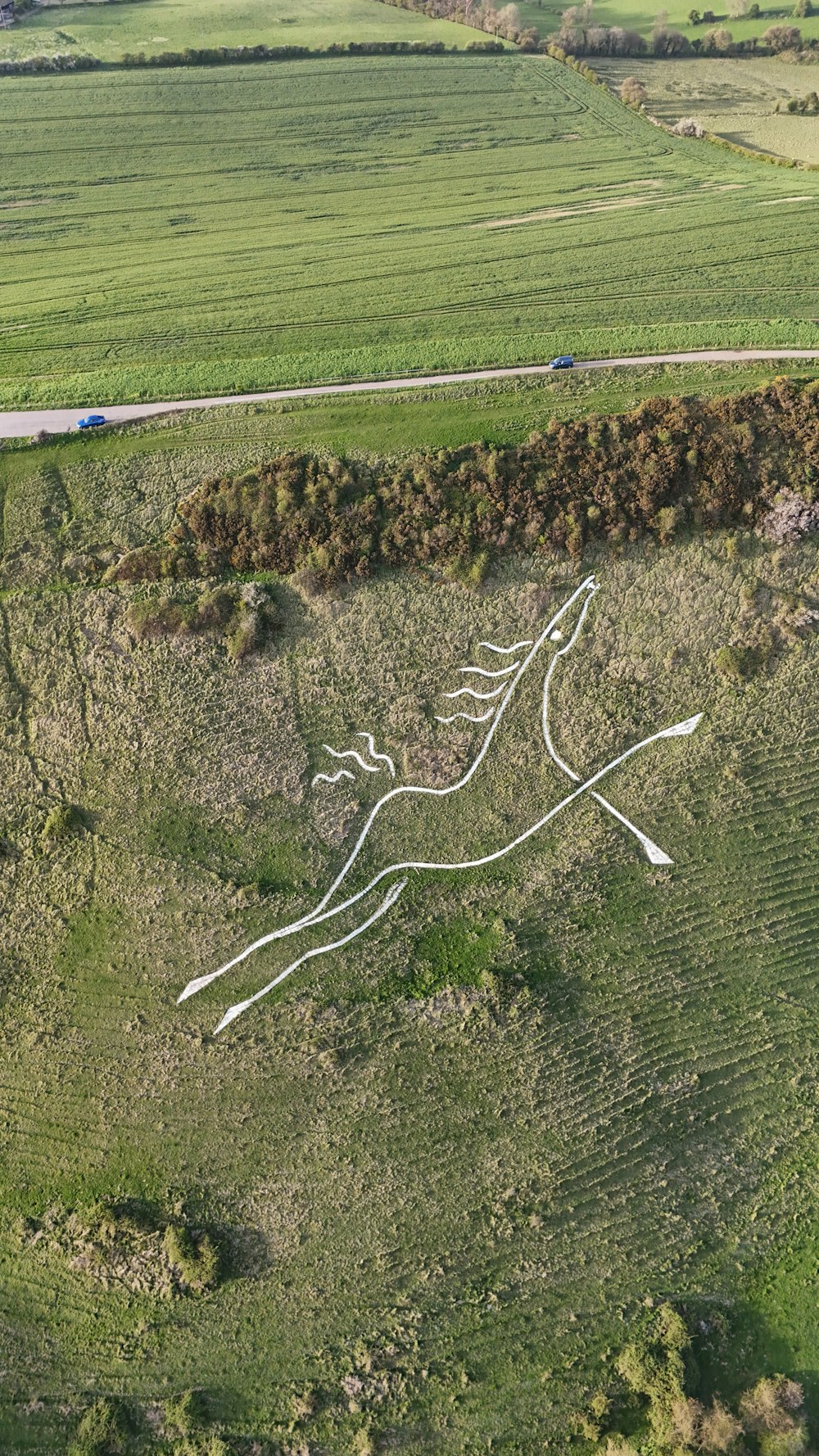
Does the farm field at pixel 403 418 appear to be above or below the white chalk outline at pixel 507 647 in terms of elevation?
above

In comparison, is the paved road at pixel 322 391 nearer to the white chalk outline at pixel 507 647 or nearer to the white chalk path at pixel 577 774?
the white chalk path at pixel 577 774

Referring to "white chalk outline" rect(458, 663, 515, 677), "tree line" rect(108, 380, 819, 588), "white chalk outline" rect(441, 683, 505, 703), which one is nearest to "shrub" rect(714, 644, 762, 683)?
"tree line" rect(108, 380, 819, 588)

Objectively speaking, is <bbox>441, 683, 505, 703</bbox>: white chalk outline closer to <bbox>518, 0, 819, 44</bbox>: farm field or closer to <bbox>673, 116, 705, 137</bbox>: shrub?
<bbox>673, 116, 705, 137</bbox>: shrub

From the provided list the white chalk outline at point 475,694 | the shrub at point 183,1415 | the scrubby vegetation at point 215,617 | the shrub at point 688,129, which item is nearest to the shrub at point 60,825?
the scrubby vegetation at point 215,617

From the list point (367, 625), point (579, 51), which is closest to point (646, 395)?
point (367, 625)

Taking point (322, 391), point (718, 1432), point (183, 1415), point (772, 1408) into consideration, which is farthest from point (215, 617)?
point (772, 1408)
